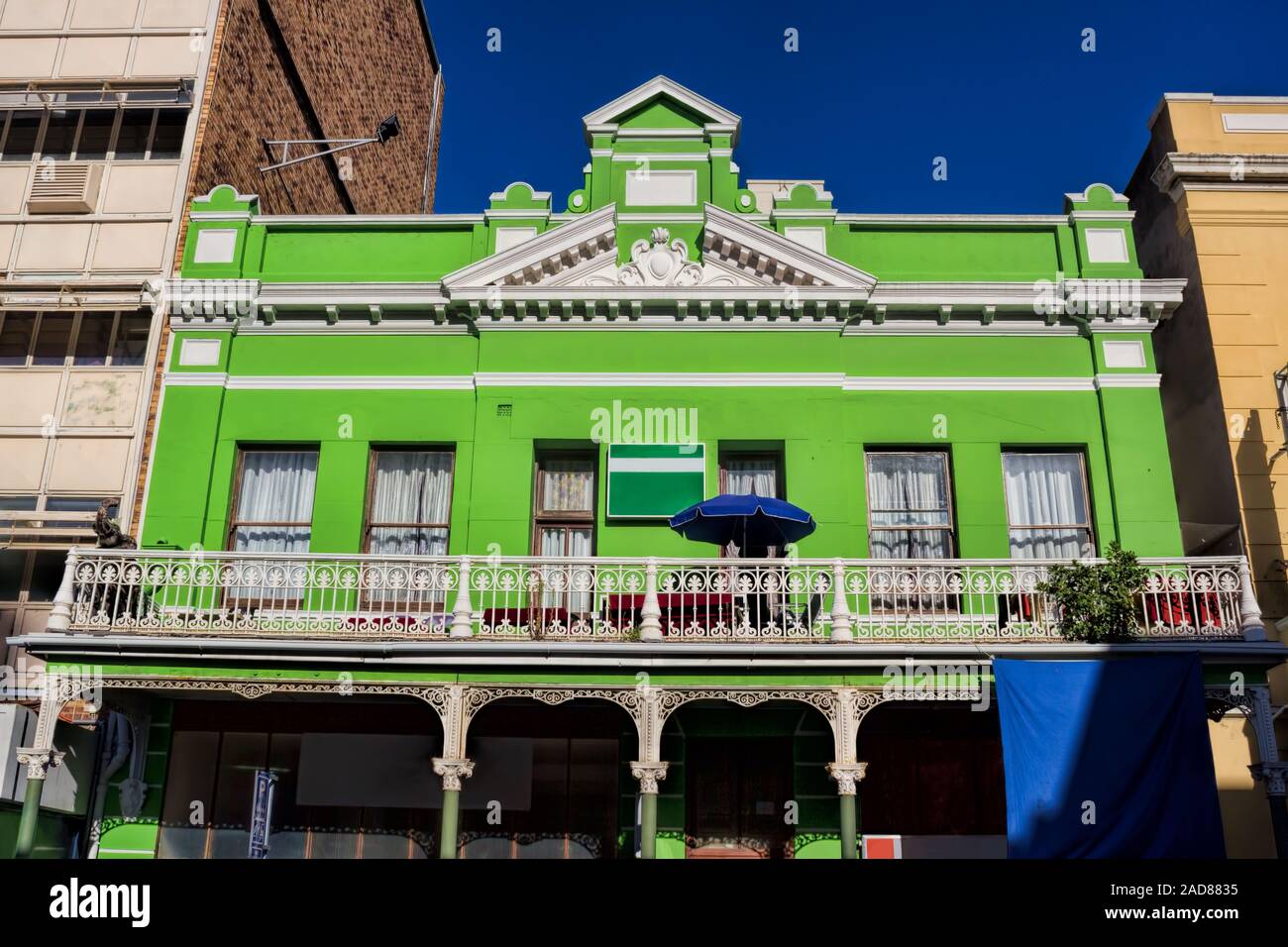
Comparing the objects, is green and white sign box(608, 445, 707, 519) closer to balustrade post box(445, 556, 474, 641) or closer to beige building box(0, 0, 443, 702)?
balustrade post box(445, 556, 474, 641)

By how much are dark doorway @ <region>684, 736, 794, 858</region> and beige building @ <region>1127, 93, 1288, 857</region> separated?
17.9 feet

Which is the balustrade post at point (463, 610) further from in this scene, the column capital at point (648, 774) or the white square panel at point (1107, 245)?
the white square panel at point (1107, 245)

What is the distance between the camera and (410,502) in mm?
14984

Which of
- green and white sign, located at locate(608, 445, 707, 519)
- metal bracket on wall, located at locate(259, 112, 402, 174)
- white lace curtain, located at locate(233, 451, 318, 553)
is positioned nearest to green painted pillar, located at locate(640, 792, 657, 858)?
green and white sign, located at locate(608, 445, 707, 519)

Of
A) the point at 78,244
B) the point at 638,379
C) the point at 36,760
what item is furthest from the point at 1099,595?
the point at 78,244

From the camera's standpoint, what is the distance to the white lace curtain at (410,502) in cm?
1475

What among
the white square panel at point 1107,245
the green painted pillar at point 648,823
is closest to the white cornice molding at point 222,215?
the green painted pillar at point 648,823

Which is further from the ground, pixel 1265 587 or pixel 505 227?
pixel 505 227

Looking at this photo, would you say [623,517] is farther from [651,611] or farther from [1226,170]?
[1226,170]

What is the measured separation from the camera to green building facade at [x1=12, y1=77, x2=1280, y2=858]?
12.3 metres

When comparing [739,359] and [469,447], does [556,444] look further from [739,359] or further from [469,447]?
[739,359]

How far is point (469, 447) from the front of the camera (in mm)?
14891
